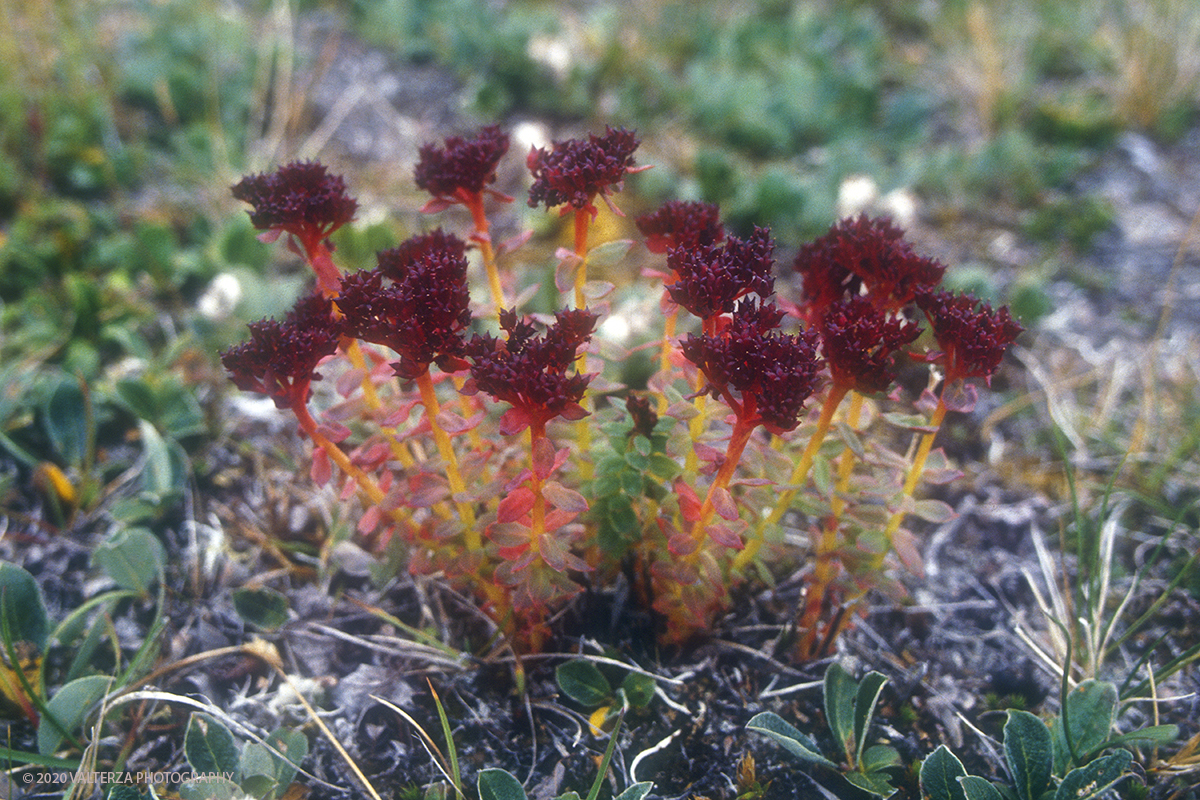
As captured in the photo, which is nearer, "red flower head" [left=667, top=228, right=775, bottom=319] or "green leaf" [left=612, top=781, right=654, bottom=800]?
"red flower head" [left=667, top=228, right=775, bottom=319]

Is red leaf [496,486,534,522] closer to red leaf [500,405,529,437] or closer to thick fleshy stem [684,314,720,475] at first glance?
red leaf [500,405,529,437]

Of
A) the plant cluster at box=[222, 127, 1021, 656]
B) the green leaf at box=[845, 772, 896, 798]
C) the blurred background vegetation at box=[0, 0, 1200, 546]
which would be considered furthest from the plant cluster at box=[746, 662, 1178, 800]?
the blurred background vegetation at box=[0, 0, 1200, 546]

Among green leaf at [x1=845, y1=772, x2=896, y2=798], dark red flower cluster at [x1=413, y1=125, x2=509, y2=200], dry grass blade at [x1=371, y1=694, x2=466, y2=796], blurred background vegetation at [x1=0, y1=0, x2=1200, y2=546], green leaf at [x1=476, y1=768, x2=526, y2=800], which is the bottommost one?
green leaf at [x1=476, y1=768, x2=526, y2=800]

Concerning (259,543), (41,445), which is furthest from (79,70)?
(259,543)

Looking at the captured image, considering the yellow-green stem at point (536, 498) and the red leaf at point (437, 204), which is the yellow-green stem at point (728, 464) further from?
the red leaf at point (437, 204)

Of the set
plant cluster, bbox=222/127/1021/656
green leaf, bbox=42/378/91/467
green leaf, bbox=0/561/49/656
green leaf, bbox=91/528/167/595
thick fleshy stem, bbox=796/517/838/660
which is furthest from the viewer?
green leaf, bbox=42/378/91/467

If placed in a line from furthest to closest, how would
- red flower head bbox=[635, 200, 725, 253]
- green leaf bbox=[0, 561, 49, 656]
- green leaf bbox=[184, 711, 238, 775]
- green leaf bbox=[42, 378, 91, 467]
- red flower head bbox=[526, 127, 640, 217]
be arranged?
1. green leaf bbox=[42, 378, 91, 467]
2. green leaf bbox=[0, 561, 49, 656]
3. green leaf bbox=[184, 711, 238, 775]
4. red flower head bbox=[635, 200, 725, 253]
5. red flower head bbox=[526, 127, 640, 217]
